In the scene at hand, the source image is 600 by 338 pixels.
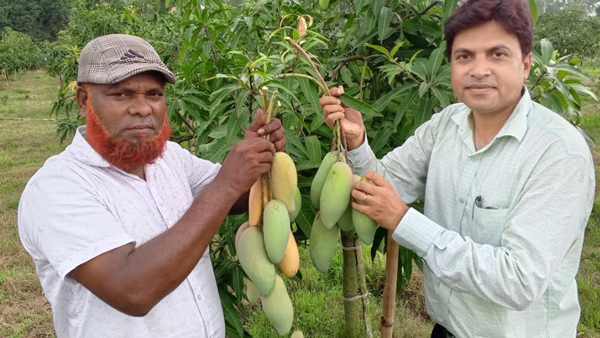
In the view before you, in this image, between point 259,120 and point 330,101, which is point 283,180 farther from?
point 330,101

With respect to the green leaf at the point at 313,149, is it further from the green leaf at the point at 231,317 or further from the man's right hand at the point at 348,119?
the green leaf at the point at 231,317

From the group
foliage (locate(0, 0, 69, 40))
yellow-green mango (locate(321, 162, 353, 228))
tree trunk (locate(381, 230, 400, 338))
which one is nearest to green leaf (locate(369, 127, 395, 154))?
tree trunk (locate(381, 230, 400, 338))

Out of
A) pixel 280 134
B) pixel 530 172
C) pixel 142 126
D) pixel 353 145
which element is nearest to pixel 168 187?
pixel 142 126

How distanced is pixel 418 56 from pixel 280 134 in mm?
783

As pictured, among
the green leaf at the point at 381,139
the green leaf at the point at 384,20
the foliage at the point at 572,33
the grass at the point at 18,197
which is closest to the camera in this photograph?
the green leaf at the point at 384,20

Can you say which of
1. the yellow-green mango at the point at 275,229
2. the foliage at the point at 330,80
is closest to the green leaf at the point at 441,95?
the foliage at the point at 330,80

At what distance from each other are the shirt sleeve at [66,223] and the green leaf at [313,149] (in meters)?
0.68

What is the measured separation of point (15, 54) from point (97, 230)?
22.3 meters

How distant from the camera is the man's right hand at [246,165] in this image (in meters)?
1.21

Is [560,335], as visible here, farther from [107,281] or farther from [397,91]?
[107,281]

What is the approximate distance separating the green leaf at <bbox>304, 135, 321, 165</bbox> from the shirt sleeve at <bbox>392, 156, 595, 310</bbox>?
0.59 meters

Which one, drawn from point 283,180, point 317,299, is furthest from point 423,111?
point 317,299

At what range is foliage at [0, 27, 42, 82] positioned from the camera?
19109 millimetres

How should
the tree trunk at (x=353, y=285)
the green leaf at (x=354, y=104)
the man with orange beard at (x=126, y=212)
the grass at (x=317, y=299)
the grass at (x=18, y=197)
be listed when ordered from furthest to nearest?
1. the grass at (x=18, y=197)
2. the grass at (x=317, y=299)
3. the tree trunk at (x=353, y=285)
4. the green leaf at (x=354, y=104)
5. the man with orange beard at (x=126, y=212)
